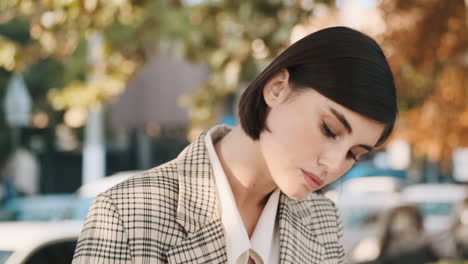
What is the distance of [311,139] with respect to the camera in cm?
198

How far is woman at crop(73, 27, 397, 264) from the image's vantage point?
195 centimetres

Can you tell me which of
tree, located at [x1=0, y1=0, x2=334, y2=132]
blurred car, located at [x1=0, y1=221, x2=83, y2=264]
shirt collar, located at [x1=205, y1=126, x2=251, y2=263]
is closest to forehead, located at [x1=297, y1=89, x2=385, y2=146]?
shirt collar, located at [x1=205, y1=126, x2=251, y2=263]

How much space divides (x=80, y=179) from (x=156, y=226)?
31.5 meters

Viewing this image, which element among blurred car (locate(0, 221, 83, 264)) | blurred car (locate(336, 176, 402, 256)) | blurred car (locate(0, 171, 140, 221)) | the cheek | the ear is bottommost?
blurred car (locate(336, 176, 402, 256))

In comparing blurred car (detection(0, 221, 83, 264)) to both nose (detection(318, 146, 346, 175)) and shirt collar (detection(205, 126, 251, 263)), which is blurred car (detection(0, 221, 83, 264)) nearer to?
shirt collar (detection(205, 126, 251, 263))

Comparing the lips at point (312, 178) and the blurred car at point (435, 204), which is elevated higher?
the lips at point (312, 178)

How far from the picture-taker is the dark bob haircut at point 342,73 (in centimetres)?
195

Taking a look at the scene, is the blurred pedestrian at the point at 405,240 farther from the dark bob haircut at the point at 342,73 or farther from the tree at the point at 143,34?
the dark bob haircut at the point at 342,73

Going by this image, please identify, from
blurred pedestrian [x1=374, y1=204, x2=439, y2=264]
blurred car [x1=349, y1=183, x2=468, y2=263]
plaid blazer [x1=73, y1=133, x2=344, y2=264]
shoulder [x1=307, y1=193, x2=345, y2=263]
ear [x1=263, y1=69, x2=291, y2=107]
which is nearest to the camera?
plaid blazer [x1=73, y1=133, x2=344, y2=264]

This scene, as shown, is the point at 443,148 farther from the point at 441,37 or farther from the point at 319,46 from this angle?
the point at 319,46

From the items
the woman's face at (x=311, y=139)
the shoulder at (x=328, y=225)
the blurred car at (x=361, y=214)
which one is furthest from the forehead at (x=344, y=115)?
the blurred car at (x=361, y=214)

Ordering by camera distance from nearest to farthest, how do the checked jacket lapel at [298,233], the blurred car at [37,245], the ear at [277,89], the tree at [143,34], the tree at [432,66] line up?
the ear at [277,89] → the checked jacket lapel at [298,233] → the blurred car at [37,245] → the tree at [143,34] → the tree at [432,66]

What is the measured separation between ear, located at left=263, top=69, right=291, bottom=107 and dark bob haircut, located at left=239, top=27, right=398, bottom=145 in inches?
0.5

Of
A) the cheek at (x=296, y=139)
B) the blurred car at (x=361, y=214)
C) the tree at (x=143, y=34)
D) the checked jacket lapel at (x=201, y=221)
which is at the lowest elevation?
the blurred car at (x=361, y=214)
